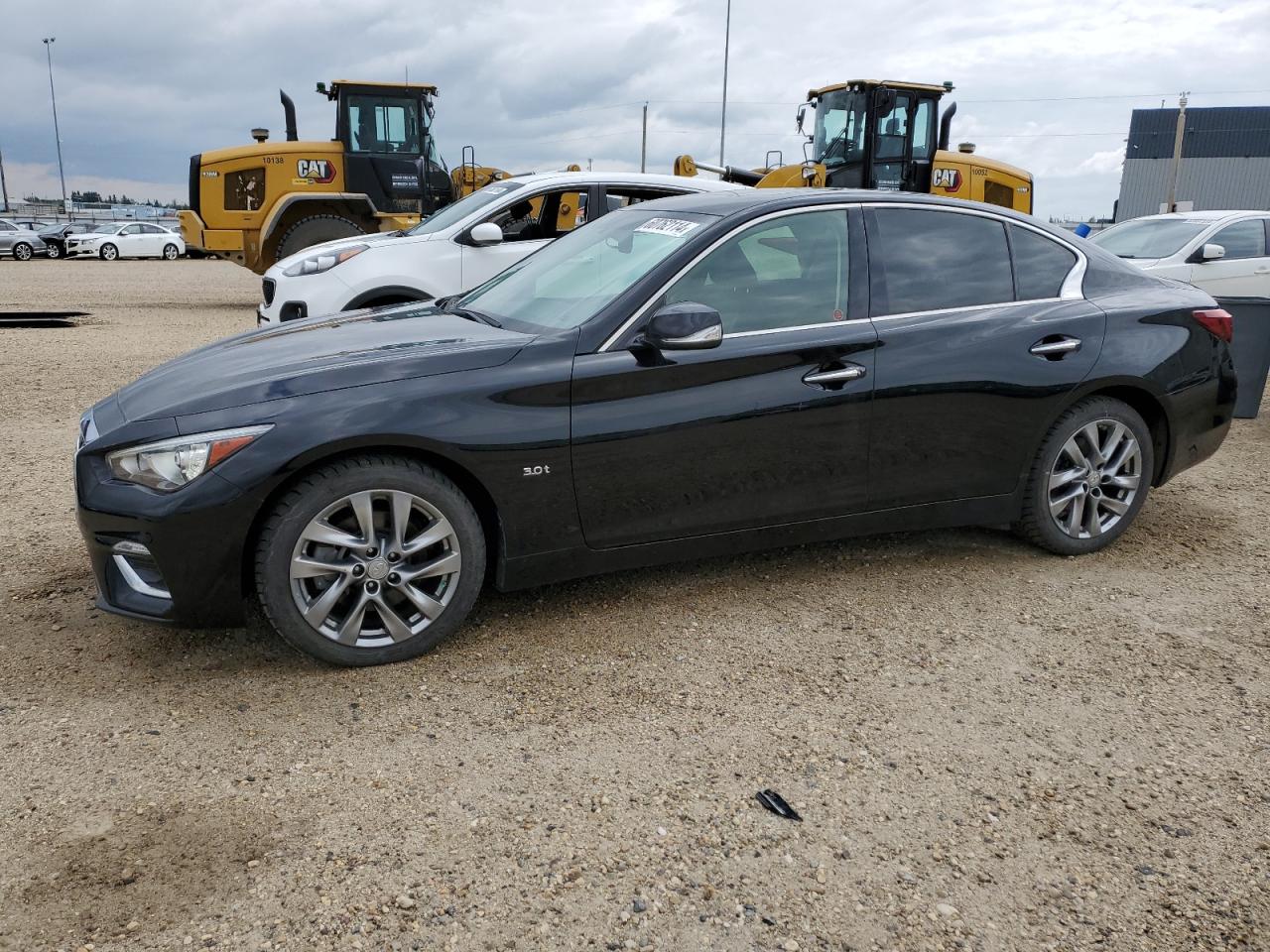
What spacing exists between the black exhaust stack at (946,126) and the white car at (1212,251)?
4725mm

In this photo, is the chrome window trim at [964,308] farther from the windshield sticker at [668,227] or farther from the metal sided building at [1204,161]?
the metal sided building at [1204,161]

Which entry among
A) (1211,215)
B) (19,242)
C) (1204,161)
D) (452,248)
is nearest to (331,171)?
(452,248)

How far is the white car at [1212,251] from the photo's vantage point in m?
10.9

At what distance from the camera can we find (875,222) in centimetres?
433

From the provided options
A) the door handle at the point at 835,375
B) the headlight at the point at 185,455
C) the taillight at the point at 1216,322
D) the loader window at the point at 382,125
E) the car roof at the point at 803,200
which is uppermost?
the loader window at the point at 382,125

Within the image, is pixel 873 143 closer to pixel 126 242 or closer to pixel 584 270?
pixel 584 270

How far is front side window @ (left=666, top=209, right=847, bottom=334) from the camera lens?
13.1 ft

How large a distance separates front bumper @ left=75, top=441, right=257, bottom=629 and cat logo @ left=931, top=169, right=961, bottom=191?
14637mm

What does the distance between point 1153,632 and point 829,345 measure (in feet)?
5.49

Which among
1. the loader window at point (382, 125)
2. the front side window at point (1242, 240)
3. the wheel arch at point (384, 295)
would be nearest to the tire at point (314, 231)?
the loader window at point (382, 125)

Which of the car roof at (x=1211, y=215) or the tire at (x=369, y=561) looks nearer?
the tire at (x=369, y=561)

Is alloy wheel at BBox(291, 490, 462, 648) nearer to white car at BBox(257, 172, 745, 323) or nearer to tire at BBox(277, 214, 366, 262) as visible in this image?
white car at BBox(257, 172, 745, 323)

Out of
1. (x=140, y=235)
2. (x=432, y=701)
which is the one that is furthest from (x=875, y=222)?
(x=140, y=235)

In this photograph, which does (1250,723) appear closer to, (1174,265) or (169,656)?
(169,656)
